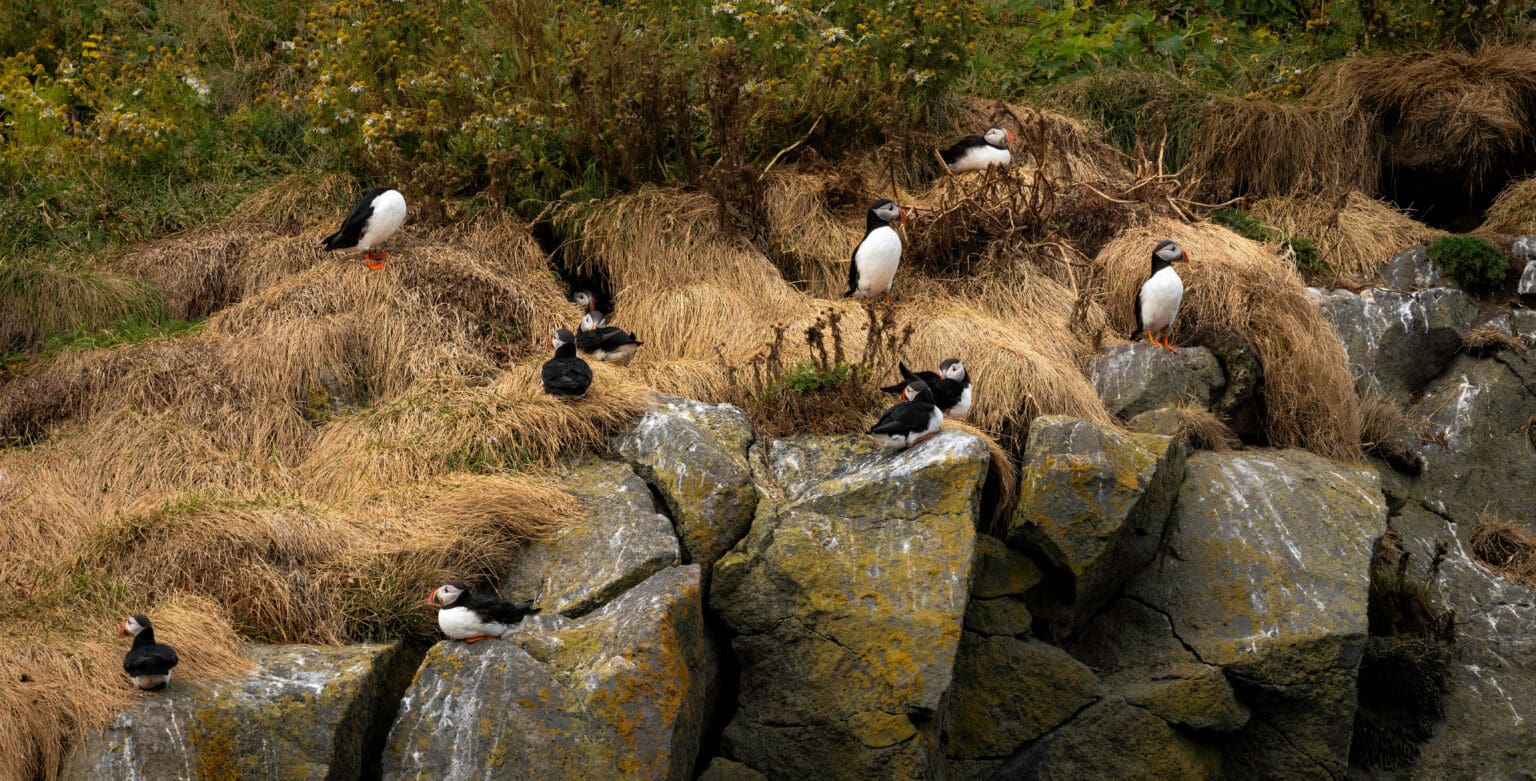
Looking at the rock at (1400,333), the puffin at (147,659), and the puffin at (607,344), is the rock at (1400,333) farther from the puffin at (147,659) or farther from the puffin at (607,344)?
the puffin at (147,659)

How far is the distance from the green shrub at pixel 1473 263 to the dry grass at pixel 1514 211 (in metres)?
0.58

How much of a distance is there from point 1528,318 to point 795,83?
4.77 meters

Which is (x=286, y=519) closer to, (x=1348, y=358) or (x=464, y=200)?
(x=464, y=200)

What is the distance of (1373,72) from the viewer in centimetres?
1075

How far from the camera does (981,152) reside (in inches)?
386

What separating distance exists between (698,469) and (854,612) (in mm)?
992

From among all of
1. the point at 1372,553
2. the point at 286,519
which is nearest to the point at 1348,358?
the point at 1372,553

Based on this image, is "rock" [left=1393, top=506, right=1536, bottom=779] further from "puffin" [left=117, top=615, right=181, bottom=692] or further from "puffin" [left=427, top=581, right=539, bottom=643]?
"puffin" [left=117, top=615, right=181, bottom=692]

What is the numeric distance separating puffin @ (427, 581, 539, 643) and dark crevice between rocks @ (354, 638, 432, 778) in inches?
9.8

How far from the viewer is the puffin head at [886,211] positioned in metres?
8.62

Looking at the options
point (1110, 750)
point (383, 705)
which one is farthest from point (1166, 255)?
point (383, 705)

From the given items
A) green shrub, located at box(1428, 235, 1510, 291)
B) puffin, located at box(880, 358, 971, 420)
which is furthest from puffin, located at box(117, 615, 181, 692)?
green shrub, located at box(1428, 235, 1510, 291)

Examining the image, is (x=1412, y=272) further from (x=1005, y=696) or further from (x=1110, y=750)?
(x=1005, y=696)

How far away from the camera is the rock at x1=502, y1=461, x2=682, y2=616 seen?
6266mm
